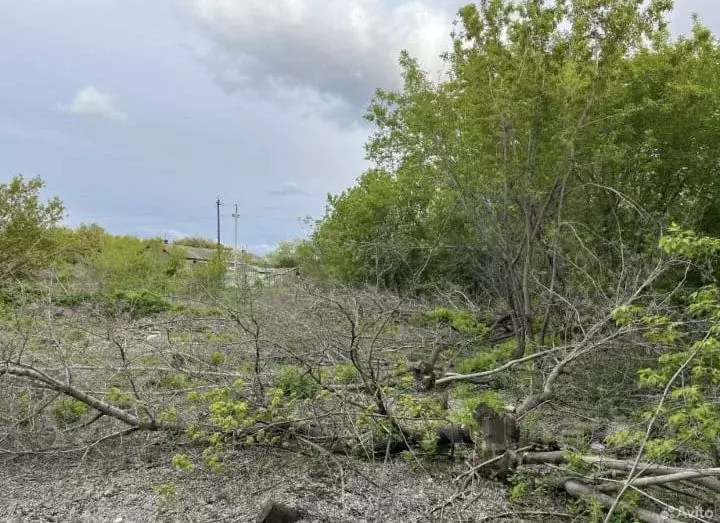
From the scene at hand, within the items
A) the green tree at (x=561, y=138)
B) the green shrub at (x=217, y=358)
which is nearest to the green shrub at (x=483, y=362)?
the green tree at (x=561, y=138)

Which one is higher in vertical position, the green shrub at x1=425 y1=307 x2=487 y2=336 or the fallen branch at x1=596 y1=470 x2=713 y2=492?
the green shrub at x1=425 y1=307 x2=487 y2=336

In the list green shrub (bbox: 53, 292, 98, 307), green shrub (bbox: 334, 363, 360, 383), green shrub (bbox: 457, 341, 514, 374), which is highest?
green shrub (bbox: 53, 292, 98, 307)

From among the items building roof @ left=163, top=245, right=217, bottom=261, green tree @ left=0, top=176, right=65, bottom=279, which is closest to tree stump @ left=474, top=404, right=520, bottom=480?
green tree @ left=0, top=176, right=65, bottom=279

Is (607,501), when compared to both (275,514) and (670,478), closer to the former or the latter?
(670,478)

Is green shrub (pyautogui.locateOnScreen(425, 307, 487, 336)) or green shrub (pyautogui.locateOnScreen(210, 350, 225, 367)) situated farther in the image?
green shrub (pyautogui.locateOnScreen(425, 307, 487, 336))

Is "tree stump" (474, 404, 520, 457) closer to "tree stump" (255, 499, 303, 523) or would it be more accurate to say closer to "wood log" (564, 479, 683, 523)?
"wood log" (564, 479, 683, 523)

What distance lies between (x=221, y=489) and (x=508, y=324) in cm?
624

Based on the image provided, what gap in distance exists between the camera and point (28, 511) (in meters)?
3.45

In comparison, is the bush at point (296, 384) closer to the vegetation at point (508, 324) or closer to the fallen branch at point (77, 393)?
the vegetation at point (508, 324)

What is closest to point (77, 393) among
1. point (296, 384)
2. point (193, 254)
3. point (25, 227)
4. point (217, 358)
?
point (217, 358)

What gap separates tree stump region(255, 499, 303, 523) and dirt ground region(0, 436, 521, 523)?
17 cm

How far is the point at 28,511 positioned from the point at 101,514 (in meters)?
0.46

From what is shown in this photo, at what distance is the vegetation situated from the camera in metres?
3.62

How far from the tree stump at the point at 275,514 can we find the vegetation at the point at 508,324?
0.55 m
